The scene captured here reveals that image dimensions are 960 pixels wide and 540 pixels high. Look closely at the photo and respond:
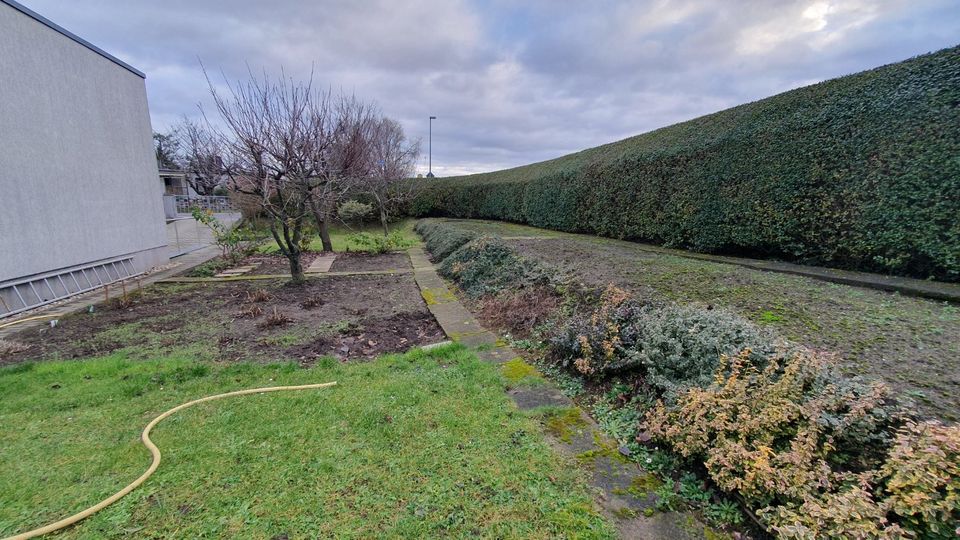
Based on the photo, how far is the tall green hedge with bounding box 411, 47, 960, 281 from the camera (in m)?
4.07

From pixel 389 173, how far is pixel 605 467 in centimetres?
1567

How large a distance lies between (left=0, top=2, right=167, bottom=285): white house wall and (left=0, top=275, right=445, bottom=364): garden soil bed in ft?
4.48

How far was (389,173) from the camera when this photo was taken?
1606 cm

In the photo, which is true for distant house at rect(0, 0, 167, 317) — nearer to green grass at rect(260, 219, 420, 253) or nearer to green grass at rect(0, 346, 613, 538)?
green grass at rect(0, 346, 613, 538)

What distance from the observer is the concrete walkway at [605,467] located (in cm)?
161

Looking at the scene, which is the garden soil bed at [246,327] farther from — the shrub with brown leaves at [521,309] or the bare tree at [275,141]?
the bare tree at [275,141]

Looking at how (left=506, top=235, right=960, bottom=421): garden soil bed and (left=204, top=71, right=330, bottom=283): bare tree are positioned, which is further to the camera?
(left=204, top=71, right=330, bottom=283): bare tree

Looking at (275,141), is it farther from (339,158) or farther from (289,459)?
(289,459)

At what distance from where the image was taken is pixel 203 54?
6508 millimetres

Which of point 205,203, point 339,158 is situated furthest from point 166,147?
point 339,158

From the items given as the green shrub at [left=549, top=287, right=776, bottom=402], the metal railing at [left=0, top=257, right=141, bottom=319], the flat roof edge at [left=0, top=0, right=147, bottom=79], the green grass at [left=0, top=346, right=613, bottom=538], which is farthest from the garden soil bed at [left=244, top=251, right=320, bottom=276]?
the green shrub at [left=549, top=287, right=776, bottom=402]

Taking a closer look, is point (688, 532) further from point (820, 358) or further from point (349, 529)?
point (349, 529)

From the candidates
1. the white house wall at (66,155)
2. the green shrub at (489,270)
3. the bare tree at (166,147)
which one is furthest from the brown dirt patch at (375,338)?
the bare tree at (166,147)

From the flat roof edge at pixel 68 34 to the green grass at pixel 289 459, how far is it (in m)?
5.50
